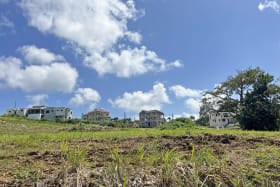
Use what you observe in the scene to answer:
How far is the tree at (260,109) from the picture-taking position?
29.5 meters

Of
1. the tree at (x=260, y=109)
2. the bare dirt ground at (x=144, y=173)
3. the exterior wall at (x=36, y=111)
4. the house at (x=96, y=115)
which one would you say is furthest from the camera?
the house at (x=96, y=115)

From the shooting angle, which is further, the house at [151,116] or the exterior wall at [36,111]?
the house at [151,116]

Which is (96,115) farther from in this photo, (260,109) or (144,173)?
(144,173)

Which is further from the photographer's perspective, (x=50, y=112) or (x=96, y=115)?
(x=96, y=115)

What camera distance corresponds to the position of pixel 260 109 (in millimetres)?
29750

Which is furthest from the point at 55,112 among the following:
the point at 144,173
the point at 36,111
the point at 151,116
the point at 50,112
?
the point at 144,173

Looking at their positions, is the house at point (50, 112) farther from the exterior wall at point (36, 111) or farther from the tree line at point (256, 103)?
the tree line at point (256, 103)

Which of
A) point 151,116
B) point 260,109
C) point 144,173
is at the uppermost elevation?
point 151,116

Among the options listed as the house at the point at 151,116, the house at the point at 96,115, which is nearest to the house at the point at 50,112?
the house at the point at 96,115

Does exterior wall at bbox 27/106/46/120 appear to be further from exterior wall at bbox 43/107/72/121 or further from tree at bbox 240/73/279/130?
tree at bbox 240/73/279/130

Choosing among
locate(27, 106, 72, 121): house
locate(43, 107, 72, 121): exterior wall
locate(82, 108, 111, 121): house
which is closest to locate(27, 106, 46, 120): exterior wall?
locate(27, 106, 72, 121): house

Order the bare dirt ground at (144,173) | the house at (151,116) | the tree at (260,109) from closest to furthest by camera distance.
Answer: the bare dirt ground at (144,173) < the tree at (260,109) < the house at (151,116)

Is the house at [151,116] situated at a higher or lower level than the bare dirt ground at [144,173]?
higher

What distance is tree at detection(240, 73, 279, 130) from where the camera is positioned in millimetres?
29547
